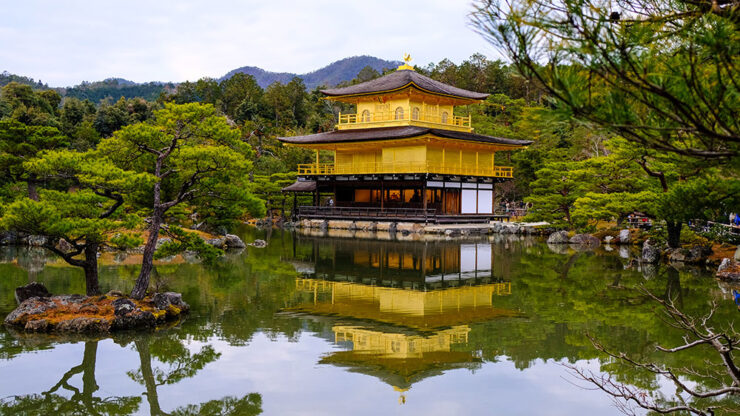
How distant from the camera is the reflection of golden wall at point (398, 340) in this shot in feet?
27.3

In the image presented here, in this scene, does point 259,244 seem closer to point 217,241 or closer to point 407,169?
point 217,241

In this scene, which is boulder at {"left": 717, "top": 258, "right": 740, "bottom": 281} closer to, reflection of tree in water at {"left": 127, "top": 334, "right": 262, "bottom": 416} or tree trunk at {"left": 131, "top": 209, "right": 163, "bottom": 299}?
reflection of tree in water at {"left": 127, "top": 334, "right": 262, "bottom": 416}

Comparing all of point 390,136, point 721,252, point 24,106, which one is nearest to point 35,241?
point 390,136

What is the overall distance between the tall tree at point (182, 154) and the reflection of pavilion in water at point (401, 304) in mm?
2667

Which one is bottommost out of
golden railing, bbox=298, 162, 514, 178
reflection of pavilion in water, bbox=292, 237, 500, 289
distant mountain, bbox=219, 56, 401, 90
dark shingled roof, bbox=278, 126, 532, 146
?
reflection of pavilion in water, bbox=292, 237, 500, 289

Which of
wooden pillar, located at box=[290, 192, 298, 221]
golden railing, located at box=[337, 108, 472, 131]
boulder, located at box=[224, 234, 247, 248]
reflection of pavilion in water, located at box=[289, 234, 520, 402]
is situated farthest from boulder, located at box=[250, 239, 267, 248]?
golden railing, located at box=[337, 108, 472, 131]

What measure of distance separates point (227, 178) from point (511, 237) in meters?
20.0

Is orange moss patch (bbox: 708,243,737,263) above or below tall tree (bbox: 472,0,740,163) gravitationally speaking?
below

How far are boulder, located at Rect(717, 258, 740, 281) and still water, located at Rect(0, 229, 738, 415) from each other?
0.48 metres

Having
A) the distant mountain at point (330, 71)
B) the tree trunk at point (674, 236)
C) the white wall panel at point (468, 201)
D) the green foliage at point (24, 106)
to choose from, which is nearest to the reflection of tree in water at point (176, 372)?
the tree trunk at point (674, 236)

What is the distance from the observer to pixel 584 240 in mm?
25047

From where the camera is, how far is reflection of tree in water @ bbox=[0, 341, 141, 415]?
20.2 feet

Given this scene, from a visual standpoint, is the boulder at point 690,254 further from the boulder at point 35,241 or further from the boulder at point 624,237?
the boulder at point 35,241

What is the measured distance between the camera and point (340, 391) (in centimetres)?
669
